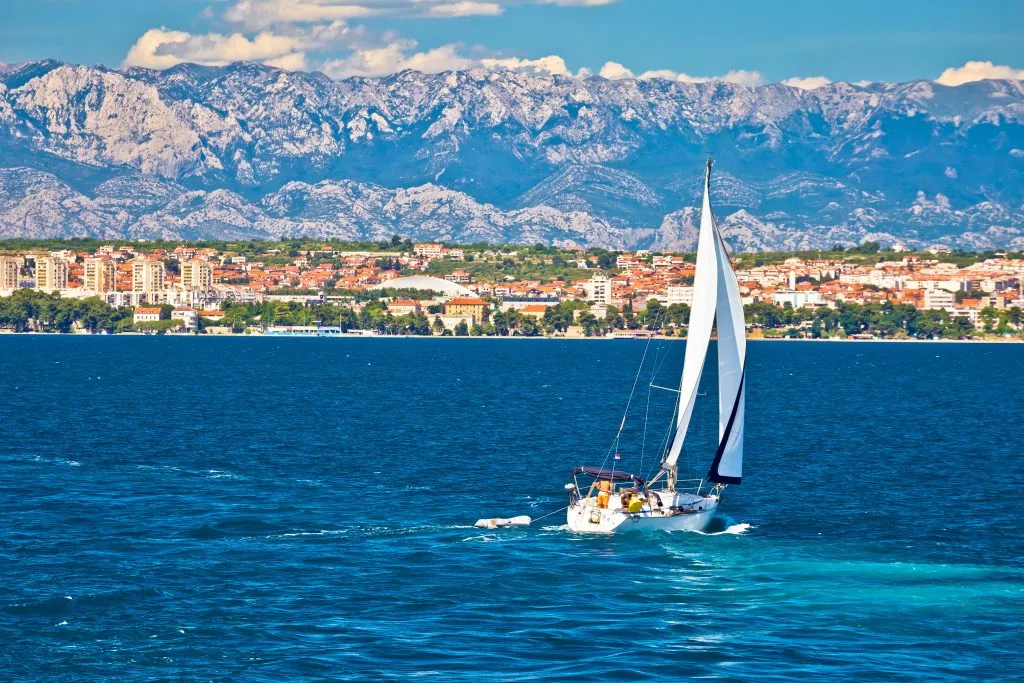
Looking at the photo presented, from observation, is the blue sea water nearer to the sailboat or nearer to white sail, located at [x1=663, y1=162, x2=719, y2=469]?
the sailboat

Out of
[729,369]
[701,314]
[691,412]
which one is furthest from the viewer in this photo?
[729,369]

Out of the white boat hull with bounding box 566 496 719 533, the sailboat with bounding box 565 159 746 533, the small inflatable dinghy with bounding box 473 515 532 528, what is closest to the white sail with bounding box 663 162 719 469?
the sailboat with bounding box 565 159 746 533

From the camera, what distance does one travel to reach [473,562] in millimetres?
52844

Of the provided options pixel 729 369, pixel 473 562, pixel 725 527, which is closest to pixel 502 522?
pixel 473 562

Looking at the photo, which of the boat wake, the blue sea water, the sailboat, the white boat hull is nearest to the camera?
the blue sea water

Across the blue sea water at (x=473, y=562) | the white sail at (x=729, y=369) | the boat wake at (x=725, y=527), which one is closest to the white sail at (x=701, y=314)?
the white sail at (x=729, y=369)

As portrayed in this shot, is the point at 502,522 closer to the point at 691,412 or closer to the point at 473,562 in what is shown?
the point at 473,562

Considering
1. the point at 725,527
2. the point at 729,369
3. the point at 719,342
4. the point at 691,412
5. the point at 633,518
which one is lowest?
the point at 725,527

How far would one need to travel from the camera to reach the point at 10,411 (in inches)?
4562

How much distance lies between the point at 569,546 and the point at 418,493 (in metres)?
15.8

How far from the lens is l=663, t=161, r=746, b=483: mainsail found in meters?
56.7

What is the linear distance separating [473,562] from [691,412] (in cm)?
1029

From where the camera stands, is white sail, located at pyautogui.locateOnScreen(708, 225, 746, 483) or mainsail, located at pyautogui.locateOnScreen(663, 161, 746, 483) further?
white sail, located at pyautogui.locateOnScreen(708, 225, 746, 483)

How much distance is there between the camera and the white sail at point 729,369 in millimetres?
56844
